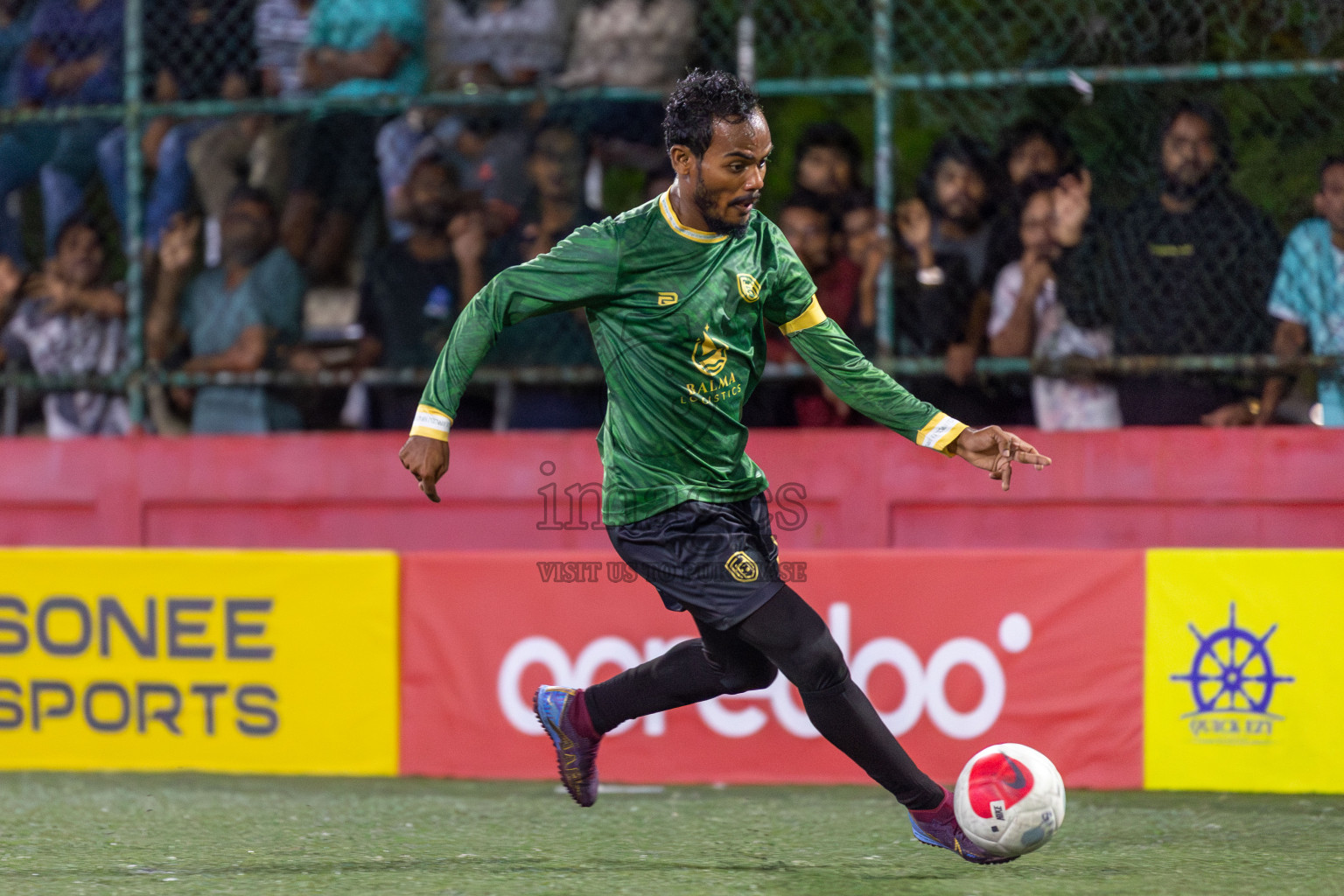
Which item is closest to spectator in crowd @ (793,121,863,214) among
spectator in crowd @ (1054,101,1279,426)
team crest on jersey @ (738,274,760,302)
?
spectator in crowd @ (1054,101,1279,426)

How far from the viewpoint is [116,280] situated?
7.92 m

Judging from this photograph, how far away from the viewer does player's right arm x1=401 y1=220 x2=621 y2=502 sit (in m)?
4.16

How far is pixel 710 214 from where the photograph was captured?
4.14m

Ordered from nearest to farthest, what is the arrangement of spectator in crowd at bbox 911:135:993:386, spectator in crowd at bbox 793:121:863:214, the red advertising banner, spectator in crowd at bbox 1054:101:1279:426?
the red advertising banner < spectator in crowd at bbox 1054:101:1279:426 < spectator in crowd at bbox 911:135:993:386 < spectator in crowd at bbox 793:121:863:214

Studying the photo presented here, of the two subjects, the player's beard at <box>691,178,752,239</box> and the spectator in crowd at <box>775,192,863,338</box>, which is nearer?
the player's beard at <box>691,178,752,239</box>

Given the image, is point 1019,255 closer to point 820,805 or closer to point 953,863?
point 820,805

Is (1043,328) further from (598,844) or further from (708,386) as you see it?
(598,844)

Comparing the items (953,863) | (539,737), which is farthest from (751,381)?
(539,737)

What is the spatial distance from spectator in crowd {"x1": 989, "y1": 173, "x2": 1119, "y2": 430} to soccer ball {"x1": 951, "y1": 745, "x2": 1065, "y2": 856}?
2.70 m

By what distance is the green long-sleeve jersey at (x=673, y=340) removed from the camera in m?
4.20

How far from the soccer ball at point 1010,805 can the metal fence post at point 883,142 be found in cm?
280

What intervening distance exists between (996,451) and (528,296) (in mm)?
1224

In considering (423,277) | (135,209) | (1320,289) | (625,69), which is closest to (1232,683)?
(1320,289)

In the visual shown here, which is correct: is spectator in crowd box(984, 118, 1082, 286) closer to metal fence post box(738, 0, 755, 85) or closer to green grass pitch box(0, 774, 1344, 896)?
metal fence post box(738, 0, 755, 85)
